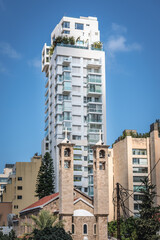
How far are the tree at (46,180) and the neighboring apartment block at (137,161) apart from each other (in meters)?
14.6

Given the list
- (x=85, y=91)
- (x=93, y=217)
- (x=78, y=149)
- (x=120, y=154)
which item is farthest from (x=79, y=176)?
(x=93, y=217)

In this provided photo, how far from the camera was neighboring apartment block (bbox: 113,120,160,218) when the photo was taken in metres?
65.1

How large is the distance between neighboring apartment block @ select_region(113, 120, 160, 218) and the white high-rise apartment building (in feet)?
40.0

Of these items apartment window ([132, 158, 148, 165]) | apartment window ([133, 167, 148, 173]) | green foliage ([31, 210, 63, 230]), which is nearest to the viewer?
green foliage ([31, 210, 63, 230])

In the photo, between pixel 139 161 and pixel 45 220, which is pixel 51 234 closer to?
pixel 45 220

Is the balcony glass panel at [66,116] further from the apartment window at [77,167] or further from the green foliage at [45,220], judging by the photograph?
the green foliage at [45,220]

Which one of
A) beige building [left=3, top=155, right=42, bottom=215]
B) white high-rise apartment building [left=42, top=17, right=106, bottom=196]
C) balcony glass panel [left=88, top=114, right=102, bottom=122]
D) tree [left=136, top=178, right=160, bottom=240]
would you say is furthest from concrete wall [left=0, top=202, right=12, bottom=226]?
tree [left=136, top=178, right=160, bottom=240]

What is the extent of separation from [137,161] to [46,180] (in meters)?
18.8

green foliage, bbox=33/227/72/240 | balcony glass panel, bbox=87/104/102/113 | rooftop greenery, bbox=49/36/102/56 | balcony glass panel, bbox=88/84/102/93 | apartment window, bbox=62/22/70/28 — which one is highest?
apartment window, bbox=62/22/70/28

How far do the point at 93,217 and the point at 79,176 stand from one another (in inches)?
1093

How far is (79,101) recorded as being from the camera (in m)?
83.2

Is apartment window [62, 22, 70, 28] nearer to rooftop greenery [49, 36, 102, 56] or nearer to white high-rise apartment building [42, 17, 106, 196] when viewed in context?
white high-rise apartment building [42, 17, 106, 196]

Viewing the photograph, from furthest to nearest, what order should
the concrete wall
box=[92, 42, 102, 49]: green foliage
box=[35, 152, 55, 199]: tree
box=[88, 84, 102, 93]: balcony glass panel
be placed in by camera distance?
the concrete wall, box=[92, 42, 102, 49]: green foliage, box=[88, 84, 102, 93]: balcony glass panel, box=[35, 152, 55, 199]: tree

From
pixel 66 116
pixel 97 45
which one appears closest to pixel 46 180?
pixel 66 116
